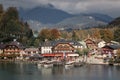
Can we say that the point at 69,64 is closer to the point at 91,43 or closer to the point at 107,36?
the point at 91,43

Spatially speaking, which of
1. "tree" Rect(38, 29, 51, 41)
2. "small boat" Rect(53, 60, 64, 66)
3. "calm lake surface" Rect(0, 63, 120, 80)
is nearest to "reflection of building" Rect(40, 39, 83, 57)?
"small boat" Rect(53, 60, 64, 66)

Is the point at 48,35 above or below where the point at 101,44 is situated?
above

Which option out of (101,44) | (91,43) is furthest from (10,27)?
(101,44)

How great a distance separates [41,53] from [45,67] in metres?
11.1

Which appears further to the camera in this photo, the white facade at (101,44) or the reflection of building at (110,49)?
the white facade at (101,44)

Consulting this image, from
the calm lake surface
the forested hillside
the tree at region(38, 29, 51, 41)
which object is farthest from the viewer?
the tree at region(38, 29, 51, 41)

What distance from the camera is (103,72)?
3847cm

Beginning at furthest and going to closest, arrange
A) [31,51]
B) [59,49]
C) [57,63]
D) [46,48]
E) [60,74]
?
[31,51] → [46,48] → [59,49] → [57,63] → [60,74]

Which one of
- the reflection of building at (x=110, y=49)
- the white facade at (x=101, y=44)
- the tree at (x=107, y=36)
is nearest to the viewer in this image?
the reflection of building at (x=110, y=49)

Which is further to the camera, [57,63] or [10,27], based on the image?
[10,27]

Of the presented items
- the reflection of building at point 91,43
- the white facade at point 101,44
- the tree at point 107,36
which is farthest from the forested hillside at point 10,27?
the tree at point 107,36

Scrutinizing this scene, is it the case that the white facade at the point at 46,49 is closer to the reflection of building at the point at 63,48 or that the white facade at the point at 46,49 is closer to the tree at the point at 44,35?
the reflection of building at the point at 63,48

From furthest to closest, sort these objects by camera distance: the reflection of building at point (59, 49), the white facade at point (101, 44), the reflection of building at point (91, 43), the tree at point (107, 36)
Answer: the tree at point (107, 36), the white facade at point (101, 44), the reflection of building at point (91, 43), the reflection of building at point (59, 49)

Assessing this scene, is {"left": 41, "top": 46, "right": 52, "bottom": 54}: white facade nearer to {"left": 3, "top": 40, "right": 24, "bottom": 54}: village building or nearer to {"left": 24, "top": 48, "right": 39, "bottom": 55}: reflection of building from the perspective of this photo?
{"left": 24, "top": 48, "right": 39, "bottom": 55}: reflection of building
